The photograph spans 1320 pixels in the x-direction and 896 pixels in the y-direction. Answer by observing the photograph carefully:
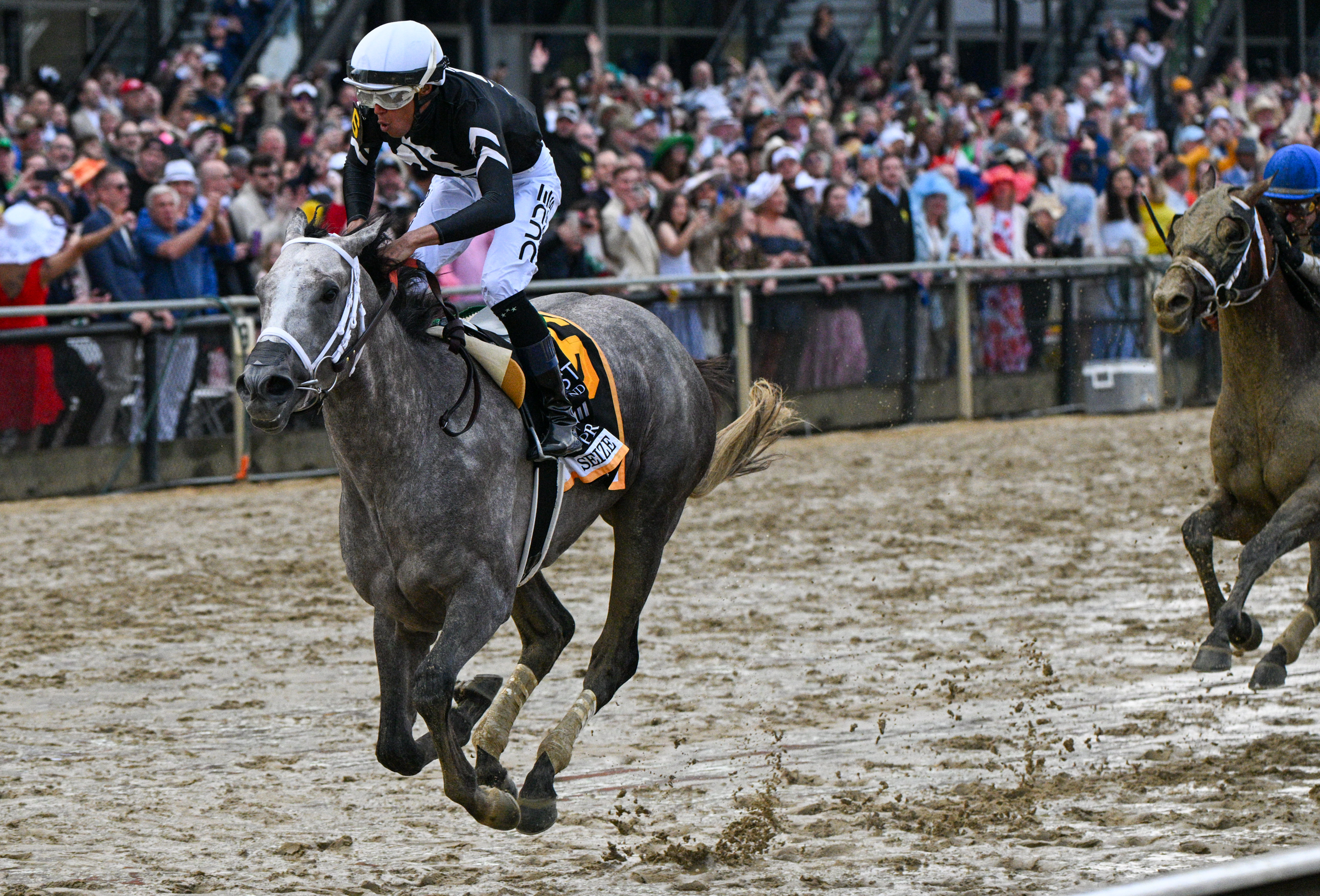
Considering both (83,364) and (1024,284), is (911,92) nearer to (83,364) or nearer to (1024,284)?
(1024,284)

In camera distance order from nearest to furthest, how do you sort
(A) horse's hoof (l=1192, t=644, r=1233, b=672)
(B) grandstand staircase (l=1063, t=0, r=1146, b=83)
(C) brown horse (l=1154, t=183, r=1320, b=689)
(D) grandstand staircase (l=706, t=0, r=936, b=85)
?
(A) horse's hoof (l=1192, t=644, r=1233, b=672) → (C) brown horse (l=1154, t=183, r=1320, b=689) → (D) grandstand staircase (l=706, t=0, r=936, b=85) → (B) grandstand staircase (l=1063, t=0, r=1146, b=83)

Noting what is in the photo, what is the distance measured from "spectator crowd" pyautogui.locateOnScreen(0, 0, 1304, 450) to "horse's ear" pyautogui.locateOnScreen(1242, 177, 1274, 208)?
6648mm

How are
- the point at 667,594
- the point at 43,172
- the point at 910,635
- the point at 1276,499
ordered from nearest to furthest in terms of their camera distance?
the point at 1276,499
the point at 910,635
the point at 667,594
the point at 43,172

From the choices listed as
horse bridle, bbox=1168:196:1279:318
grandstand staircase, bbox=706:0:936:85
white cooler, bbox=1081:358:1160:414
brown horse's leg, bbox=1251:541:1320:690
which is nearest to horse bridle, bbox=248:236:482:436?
horse bridle, bbox=1168:196:1279:318

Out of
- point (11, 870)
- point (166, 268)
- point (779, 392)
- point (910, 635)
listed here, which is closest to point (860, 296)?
point (166, 268)

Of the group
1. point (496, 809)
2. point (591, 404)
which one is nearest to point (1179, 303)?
point (591, 404)

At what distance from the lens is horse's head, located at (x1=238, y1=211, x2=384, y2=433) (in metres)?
4.63

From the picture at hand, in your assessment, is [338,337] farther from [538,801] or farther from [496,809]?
[538,801]

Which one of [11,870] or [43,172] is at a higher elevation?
[43,172]

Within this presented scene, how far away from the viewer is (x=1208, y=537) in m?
6.91

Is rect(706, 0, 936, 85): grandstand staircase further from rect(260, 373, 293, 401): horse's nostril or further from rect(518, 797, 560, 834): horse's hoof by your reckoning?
rect(260, 373, 293, 401): horse's nostril

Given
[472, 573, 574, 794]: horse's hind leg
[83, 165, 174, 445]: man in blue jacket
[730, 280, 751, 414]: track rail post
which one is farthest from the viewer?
[730, 280, 751, 414]: track rail post

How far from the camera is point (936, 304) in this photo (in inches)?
600

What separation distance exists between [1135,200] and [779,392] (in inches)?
429
